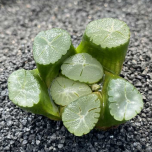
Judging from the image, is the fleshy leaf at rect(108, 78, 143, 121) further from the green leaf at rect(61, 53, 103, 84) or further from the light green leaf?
the light green leaf

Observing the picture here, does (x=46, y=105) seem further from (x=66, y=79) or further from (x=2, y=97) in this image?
(x=2, y=97)

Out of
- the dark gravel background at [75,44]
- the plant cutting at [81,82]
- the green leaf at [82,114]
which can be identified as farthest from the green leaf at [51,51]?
the dark gravel background at [75,44]

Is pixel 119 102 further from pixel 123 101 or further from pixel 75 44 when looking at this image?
pixel 75 44

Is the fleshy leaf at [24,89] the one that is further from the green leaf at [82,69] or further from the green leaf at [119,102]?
the green leaf at [119,102]

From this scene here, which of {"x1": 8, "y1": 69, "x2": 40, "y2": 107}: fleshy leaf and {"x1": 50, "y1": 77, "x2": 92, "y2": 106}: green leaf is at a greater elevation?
{"x1": 8, "y1": 69, "x2": 40, "y2": 107}: fleshy leaf

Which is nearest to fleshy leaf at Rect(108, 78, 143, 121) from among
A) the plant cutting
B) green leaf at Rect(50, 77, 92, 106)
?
the plant cutting
